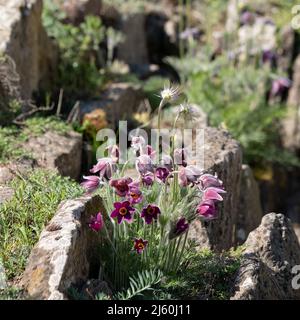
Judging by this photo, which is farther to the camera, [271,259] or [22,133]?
[22,133]

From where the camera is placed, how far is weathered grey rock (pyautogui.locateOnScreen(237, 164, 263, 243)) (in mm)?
6152

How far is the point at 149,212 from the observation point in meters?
3.71

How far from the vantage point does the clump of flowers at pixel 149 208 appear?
3730mm

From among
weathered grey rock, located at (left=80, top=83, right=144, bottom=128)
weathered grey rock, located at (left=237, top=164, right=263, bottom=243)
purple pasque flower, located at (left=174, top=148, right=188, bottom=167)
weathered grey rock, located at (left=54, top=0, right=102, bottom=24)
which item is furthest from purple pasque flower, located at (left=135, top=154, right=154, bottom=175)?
weathered grey rock, located at (left=54, top=0, right=102, bottom=24)

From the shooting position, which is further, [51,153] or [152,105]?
[152,105]

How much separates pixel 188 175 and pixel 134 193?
11.2 inches

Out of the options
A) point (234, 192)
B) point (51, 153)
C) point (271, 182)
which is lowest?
point (271, 182)

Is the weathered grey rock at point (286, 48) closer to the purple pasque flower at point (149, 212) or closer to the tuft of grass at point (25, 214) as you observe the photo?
the tuft of grass at point (25, 214)

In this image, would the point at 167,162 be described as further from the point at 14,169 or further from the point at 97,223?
the point at 14,169

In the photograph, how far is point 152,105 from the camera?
836 centimetres

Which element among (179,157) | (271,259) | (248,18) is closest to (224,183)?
(271,259)

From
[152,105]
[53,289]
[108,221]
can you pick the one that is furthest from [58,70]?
[53,289]

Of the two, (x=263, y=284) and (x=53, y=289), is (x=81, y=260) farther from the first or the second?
(x=263, y=284)
